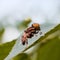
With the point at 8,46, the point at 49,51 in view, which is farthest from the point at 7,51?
the point at 49,51

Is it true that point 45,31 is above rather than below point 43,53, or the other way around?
above

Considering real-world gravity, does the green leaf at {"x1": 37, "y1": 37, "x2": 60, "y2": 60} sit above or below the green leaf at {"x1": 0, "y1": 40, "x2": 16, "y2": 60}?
below

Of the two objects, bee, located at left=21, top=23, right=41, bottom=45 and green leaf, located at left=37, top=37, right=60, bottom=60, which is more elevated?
bee, located at left=21, top=23, right=41, bottom=45

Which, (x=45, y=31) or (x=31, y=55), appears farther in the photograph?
(x=31, y=55)

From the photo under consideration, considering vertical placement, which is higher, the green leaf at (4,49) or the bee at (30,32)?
the bee at (30,32)

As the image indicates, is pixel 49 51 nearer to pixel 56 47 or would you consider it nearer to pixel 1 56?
pixel 56 47

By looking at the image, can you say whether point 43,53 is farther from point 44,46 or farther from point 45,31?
point 45,31

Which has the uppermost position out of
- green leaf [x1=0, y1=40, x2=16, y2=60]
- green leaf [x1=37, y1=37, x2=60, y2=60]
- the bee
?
the bee

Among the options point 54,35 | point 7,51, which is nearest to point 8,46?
point 7,51

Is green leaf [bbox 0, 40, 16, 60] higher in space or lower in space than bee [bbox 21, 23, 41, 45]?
lower

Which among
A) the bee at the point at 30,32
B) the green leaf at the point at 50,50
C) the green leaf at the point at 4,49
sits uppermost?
the bee at the point at 30,32
